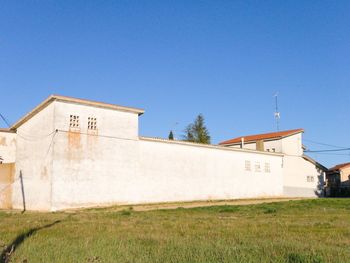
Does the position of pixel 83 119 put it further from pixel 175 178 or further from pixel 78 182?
pixel 175 178

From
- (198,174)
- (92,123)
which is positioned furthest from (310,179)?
(92,123)

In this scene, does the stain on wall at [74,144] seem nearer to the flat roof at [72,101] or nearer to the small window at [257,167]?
the flat roof at [72,101]

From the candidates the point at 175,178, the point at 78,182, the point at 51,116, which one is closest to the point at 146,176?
the point at 175,178

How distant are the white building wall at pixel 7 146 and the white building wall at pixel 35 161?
74.6 inches

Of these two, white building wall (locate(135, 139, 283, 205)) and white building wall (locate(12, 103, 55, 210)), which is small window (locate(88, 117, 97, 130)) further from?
white building wall (locate(135, 139, 283, 205))

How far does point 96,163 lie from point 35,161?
420cm

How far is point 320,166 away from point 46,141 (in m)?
32.1

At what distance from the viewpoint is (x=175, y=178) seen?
3222 centimetres

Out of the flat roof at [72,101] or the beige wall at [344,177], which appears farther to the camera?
the beige wall at [344,177]

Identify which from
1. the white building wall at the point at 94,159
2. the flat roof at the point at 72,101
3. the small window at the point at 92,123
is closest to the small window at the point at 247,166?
the white building wall at the point at 94,159

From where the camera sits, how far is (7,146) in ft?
109

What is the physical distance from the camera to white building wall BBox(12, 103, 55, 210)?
26.2 meters

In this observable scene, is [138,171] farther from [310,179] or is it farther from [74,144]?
[310,179]

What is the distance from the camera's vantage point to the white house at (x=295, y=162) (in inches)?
1757
